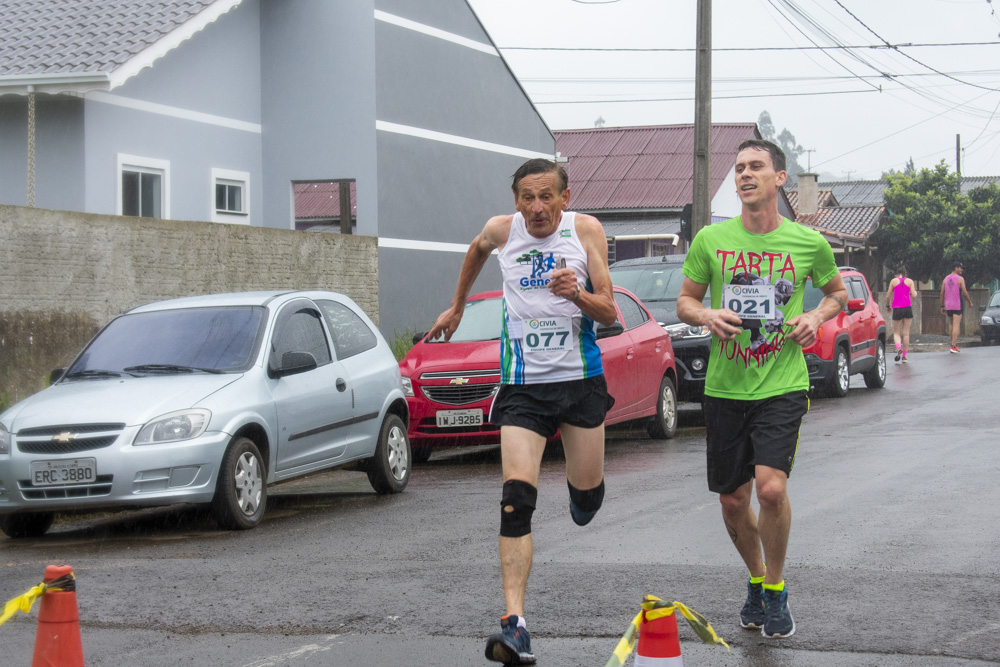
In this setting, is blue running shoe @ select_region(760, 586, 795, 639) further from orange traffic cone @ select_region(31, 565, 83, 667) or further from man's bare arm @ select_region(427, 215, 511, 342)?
orange traffic cone @ select_region(31, 565, 83, 667)

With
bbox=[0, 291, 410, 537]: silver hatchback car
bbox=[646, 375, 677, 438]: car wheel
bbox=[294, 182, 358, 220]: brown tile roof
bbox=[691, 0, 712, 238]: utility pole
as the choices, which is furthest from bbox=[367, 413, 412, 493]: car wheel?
bbox=[294, 182, 358, 220]: brown tile roof

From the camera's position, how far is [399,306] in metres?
21.5

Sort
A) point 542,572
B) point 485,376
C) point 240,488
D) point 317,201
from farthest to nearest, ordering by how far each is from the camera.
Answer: point 317,201
point 485,376
point 240,488
point 542,572

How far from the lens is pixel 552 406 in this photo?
5562mm

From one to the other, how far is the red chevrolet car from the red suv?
3717mm

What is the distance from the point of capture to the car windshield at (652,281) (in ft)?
53.6

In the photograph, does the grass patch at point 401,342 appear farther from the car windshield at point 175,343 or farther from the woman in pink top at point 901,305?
the woman in pink top at point 901,305

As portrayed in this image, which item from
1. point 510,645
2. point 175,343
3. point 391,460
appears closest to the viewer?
point 510,645

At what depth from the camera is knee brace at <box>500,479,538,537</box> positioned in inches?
208

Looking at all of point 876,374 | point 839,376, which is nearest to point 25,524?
point 839,376

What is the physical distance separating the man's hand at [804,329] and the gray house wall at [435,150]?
15.8 metres

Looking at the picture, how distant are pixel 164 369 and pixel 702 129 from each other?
1217 centimetres

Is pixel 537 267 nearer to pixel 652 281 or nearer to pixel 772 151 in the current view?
pixel 772 151

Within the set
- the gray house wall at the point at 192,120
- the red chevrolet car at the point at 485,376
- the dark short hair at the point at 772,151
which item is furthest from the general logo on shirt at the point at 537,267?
the gray house wall at the point at 192,120
